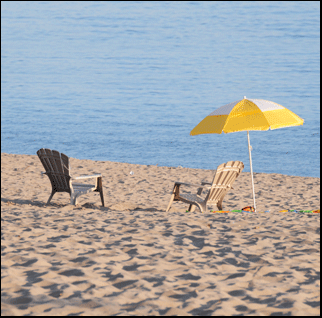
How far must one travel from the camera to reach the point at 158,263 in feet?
11.7

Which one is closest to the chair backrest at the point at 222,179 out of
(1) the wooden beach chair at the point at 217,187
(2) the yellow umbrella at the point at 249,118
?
(1) the wooden beach chair at the point at 217,187

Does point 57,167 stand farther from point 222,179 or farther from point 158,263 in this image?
point 158,263

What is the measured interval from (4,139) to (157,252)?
85.7ft

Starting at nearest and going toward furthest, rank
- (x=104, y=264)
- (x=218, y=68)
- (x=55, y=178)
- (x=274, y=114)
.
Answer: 1. (x=104, y=264)
2. (x=274, y=114)
3. (x=55, y=178)
4. (x=218, y=68)

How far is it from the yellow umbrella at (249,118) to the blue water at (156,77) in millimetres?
12857

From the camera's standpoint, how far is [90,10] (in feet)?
429

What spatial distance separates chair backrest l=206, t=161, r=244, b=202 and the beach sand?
31.0 inches

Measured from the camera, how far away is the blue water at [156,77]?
25.0 m

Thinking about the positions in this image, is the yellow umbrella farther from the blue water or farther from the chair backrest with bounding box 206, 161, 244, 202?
the blue water

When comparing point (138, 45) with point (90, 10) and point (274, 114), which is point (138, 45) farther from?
point (274, 114)

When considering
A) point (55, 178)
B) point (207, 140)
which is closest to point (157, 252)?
point (55, 178)

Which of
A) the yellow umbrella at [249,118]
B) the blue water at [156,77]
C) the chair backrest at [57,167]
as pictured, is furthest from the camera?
the blue water at [156,77]

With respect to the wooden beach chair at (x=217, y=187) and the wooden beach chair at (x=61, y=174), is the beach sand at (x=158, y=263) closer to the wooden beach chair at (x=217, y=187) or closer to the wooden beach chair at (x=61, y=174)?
the wooden beach chair at (x=61, y=174)

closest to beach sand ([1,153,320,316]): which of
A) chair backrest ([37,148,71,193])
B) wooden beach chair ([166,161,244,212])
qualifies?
chair backrest ([37,148,71,193])
